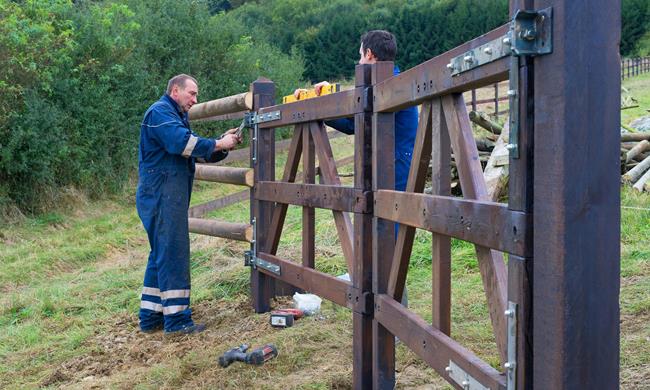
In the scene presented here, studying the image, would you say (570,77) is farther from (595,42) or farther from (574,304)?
(574,304)

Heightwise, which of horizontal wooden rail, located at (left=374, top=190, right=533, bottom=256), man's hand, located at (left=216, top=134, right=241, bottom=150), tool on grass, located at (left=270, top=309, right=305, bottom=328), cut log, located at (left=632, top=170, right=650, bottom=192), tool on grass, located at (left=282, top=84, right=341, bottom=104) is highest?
tool on grass, located at (left=282, top=84, right=341, bottom=104)

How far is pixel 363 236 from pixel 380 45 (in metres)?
1.53

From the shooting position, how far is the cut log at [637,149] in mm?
10630


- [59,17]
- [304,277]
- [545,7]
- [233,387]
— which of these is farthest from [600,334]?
[59,17]

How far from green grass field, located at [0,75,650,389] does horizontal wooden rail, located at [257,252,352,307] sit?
374mm

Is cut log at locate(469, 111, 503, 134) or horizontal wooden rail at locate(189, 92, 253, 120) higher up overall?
cut log at locate(469, 111, 503, 134)

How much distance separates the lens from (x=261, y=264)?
6.11m

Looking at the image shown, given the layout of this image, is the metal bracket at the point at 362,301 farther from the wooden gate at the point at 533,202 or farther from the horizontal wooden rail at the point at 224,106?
the horizontal wooden rail at the point at 224,106

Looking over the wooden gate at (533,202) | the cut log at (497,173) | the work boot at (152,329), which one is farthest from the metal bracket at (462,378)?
the cut log at (497,173)

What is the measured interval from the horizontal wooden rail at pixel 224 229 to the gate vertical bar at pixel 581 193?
4470 millimetres

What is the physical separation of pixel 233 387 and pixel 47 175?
30.6 ft

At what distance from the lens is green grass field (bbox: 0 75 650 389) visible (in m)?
4.54

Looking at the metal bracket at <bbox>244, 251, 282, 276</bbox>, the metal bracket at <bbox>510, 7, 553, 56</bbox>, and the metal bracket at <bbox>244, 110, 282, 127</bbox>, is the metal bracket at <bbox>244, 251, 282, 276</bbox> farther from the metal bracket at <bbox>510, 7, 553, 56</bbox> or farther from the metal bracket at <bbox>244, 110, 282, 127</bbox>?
the metal bracket at <bbox>510, 7, 553, 56</bbox>

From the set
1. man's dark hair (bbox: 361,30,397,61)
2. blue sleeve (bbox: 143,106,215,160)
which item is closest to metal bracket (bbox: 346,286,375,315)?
man's dark hair (bbox: 361,30,397,61)
